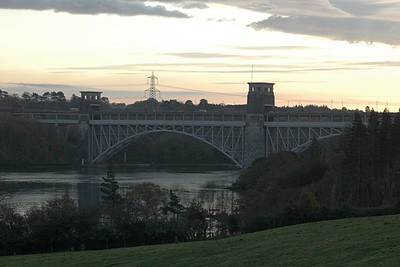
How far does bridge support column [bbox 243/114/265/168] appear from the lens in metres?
70.0

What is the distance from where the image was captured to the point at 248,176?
53938 mm

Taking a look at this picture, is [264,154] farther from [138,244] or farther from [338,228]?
[338,228]

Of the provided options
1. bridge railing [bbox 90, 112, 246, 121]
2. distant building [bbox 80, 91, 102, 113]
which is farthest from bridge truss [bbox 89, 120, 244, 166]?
distant building [bbox 80, 91, 102, 113]

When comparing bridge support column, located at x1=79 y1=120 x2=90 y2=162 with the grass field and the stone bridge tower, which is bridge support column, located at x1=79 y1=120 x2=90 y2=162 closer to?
the stone bridge tower

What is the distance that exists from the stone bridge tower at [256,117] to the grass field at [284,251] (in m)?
47.7

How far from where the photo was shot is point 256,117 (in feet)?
240

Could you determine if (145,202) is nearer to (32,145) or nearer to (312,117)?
(312,117)

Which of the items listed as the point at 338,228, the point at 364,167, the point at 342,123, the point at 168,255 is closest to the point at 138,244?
the point at 168,255

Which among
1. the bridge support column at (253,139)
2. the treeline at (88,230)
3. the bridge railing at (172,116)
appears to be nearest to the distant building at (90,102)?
the bridge railing at (172,116)

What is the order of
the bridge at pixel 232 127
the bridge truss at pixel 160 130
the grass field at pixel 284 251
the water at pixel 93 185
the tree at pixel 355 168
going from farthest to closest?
the bridge truss at pixel 160 130 < the bridge at pixel 232 127 < the water at pixel 93 185 < the tree at pixel 355 168 < the grass field at pixel 284 251

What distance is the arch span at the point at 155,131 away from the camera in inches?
2817

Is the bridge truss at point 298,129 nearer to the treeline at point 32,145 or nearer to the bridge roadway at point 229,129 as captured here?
the bridge roadway at point 229,129

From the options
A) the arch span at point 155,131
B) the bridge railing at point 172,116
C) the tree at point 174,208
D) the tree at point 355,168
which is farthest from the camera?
the bridge railing at point 172,116

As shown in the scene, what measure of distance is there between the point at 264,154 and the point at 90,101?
29305mm
